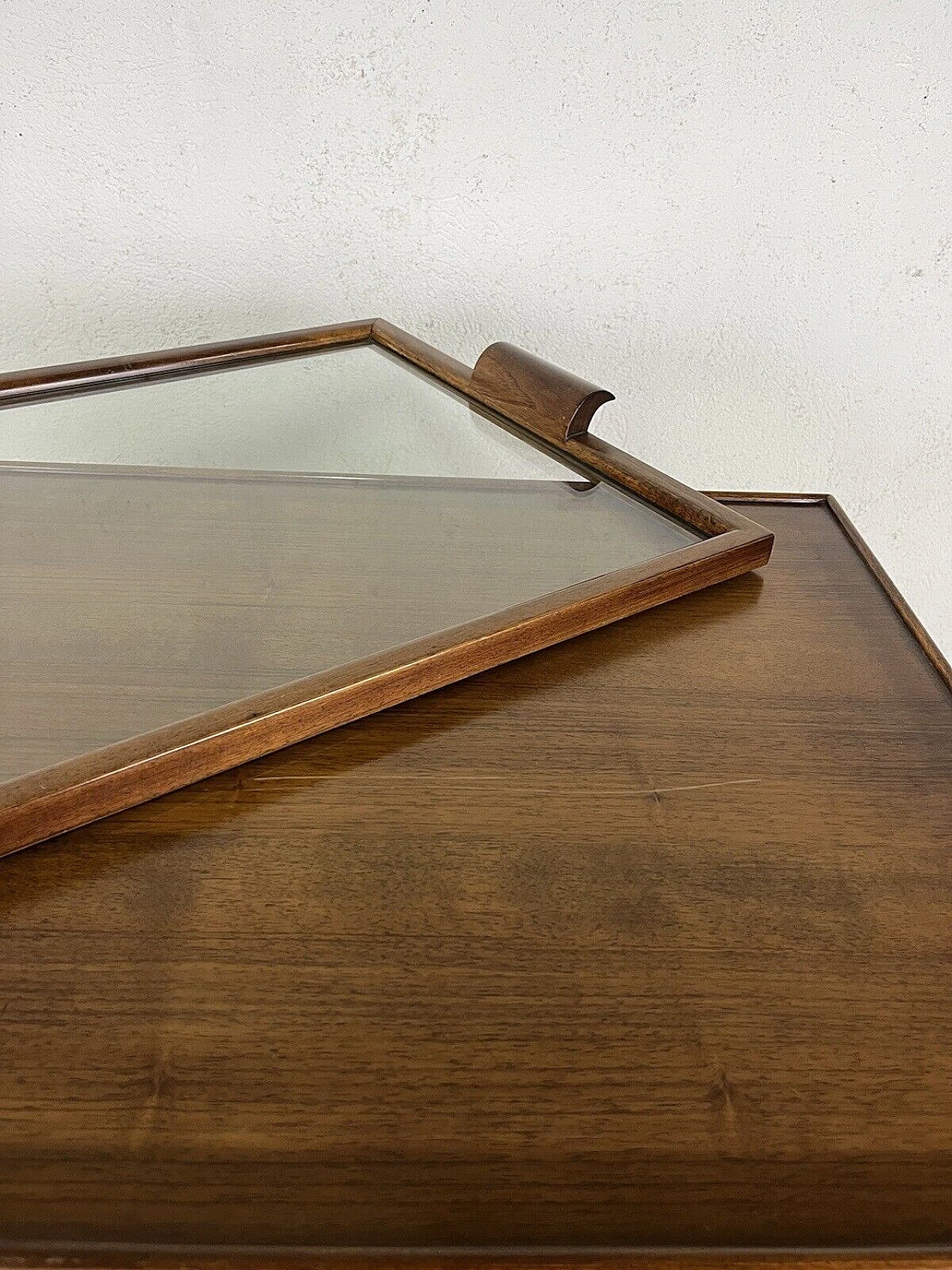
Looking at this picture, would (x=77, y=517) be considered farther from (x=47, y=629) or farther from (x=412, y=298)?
(x=412, y=298)

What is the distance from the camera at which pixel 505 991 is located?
0.42 metres

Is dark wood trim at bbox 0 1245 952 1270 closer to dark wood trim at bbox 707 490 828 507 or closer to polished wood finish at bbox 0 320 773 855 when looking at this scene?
polished wood finish at bbox 0 320 773 855

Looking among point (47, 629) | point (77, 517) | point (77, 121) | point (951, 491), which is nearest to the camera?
point (47, 629)

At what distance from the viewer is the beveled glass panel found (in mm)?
545

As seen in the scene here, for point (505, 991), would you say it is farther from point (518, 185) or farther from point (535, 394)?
point (518, 185)

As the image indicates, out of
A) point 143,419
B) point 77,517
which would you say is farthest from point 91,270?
point 77,517

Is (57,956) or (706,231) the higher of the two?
(706,231)

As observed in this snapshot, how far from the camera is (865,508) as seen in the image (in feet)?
4.54

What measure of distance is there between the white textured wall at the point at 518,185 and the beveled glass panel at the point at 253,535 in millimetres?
335

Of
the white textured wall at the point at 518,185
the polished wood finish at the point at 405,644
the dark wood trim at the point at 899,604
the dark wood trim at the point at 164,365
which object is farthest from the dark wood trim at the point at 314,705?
the white textured wall at the point at 518,185

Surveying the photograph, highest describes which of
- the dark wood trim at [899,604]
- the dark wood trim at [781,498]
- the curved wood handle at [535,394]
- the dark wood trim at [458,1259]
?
the curved wood handle at [535,394]

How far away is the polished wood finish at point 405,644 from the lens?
0.48 m

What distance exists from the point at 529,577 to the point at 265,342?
13.8 inches

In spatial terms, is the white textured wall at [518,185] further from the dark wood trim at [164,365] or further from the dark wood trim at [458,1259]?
the dark wood trim at [458,1259]
